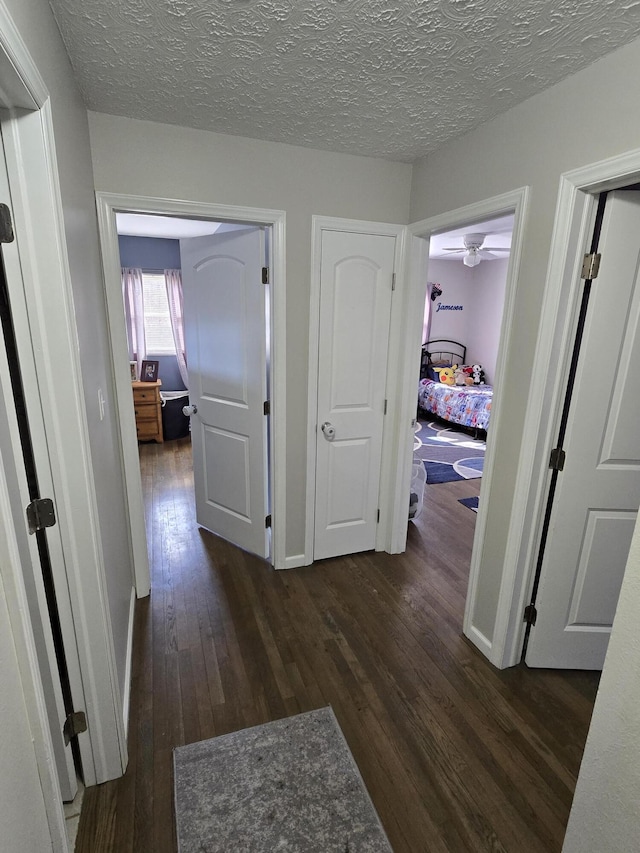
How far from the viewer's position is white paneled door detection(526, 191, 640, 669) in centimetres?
158

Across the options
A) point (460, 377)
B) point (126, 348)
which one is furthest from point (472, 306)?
point (126, 348)

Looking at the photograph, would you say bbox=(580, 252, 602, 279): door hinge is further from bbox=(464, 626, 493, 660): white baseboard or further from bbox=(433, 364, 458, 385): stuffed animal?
bbox=(433, 364, 458, 385): stuffed animal

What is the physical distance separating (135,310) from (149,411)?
1.39 m

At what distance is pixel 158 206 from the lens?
6.70ft

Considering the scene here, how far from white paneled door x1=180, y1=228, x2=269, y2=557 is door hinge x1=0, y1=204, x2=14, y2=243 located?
4.70 ft

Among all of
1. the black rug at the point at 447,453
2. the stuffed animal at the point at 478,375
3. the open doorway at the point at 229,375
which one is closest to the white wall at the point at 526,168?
the open doorway at the point at 229,375

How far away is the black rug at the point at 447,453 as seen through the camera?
4555 mm

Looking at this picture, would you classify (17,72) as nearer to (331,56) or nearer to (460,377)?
(331,56)

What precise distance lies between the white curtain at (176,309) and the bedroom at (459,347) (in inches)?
129

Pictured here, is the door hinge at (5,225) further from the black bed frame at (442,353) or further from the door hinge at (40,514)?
the black bed frame at (442,353)

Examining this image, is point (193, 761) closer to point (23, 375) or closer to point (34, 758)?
point (34, 758)

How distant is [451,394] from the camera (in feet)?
21.0

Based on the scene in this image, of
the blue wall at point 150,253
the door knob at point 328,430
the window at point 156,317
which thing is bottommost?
the door knob at point 328,430

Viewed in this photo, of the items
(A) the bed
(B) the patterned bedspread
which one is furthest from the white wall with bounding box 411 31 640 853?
(B) the patterned bedspread
